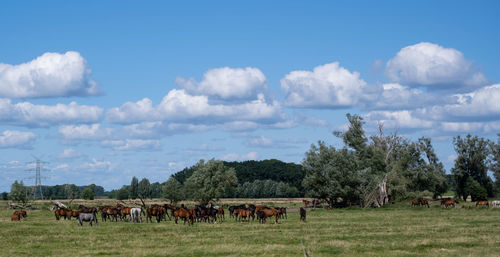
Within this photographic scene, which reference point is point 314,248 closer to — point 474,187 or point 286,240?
point 286,240

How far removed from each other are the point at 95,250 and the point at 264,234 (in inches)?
403

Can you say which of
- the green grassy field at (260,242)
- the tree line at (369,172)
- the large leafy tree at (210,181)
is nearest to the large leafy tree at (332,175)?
the tree line at (369,172)

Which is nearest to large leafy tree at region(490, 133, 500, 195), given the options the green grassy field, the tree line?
the tree line

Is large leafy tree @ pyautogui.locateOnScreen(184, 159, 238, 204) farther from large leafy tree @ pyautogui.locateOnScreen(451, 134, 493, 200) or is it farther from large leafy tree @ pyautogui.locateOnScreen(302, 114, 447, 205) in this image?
large leafy tree @ pyautogui.locateOnScreen(451, 134, 493, 200)

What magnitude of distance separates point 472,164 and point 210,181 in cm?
5192

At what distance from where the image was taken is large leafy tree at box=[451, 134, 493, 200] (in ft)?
325

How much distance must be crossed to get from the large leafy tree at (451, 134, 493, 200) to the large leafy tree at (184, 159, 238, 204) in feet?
148

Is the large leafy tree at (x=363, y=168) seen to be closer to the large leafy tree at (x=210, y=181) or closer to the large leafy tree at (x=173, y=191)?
the large leafy tree at (x=210, y=181)

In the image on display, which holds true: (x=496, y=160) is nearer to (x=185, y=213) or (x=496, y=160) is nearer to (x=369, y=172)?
(x=369, y=172)

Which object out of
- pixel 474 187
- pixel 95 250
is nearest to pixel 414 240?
pixel 95 250

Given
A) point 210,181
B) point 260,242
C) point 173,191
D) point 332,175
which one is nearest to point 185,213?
point 260,242

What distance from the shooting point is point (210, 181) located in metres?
83.3

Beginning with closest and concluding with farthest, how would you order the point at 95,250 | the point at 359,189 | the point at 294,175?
the point at 95,250 → the point at 359,189 → the point at 294,175

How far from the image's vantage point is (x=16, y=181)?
9831 centimetres
